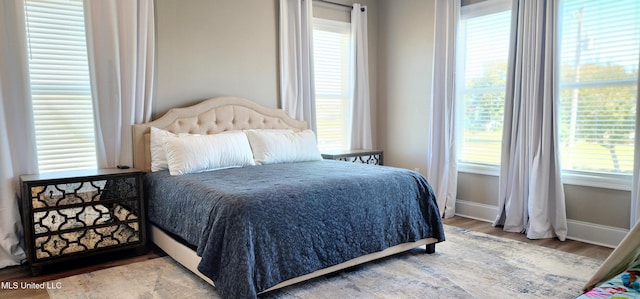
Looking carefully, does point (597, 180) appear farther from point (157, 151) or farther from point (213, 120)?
point (157, 151)

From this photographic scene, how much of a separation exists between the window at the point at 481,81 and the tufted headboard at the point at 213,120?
5.85ft

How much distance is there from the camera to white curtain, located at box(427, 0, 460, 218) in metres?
4.51

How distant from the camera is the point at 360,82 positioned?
516 centimetres

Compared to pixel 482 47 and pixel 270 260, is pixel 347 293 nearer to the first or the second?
pixel 270 260

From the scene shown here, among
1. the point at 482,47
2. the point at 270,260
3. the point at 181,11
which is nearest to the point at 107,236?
the point at 270,260

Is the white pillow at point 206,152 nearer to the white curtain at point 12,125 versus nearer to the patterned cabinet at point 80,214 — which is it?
the patterned cabinet at point 80,214

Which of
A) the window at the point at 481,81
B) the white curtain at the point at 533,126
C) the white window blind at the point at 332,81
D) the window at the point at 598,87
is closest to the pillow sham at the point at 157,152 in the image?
the white window blind at the point at 332,81

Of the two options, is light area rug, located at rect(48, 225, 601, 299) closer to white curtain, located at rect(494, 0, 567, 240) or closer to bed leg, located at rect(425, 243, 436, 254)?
bed leg, located at rect(425, 243, 436, 254)

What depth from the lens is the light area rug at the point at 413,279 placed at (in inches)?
102

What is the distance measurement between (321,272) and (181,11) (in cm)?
270

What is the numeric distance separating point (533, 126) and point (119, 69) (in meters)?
3.68

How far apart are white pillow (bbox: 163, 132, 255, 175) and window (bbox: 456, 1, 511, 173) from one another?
2.40 m

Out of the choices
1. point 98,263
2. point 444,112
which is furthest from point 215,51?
point 444,112

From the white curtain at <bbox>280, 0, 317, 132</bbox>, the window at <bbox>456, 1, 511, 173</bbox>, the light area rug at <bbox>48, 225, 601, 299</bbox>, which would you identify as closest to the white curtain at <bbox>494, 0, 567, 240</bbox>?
the window at <bbox>456, 1, 511, 173</bbox>
